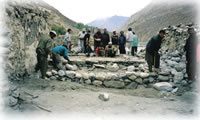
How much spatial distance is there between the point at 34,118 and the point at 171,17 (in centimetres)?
4637

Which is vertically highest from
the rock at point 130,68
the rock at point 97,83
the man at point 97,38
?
the man at point 97,38

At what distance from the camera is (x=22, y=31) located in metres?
4.66

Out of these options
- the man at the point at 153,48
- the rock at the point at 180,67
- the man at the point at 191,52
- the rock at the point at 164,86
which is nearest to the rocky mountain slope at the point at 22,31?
the man at the point at 153,48

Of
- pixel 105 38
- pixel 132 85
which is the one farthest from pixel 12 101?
pixel 105 38

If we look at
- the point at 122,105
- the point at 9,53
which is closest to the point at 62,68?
the point at 9,53

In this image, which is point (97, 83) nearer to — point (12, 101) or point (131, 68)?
point (131, 68)

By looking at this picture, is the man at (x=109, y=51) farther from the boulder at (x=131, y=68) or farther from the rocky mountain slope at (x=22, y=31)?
the rocky mountain slope at (x=22, y=31)

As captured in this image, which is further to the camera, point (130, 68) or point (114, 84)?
point (130, 68)

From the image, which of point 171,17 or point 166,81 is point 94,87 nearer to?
point 166,81

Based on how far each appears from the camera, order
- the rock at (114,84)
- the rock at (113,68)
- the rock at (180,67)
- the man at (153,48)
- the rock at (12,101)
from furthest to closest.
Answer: the rock at (113,68) → the rock at (180,67) → the man at (153,48) → the rock at (114,84) → the rock at (12,101)

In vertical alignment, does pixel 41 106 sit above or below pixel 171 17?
below

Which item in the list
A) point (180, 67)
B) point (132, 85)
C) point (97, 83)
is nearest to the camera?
point (97, 83)

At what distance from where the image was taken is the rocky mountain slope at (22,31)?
158 inches

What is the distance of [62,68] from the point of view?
6.01 metres
